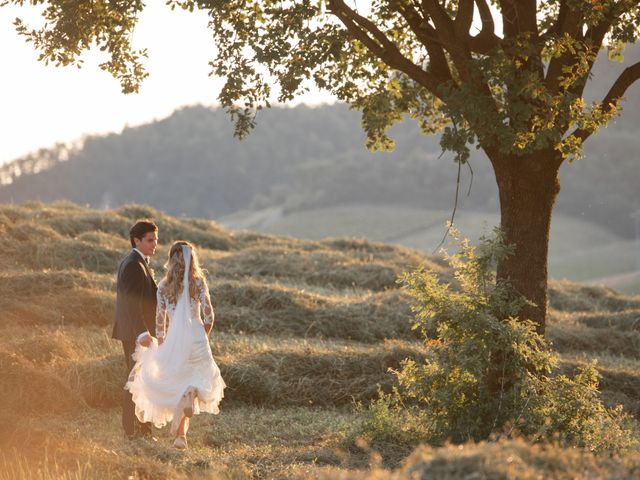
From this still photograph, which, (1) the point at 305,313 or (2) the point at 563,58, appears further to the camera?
(1) the point at 305,313

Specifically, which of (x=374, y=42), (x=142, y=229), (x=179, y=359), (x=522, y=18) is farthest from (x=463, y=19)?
(x=179, y=359)

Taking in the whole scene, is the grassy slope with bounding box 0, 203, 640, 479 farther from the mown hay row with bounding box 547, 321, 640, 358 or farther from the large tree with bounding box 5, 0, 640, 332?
the large tree with bounding box 5, 0, 640, 332

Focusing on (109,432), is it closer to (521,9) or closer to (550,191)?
(550,191)

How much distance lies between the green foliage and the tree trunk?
49cm

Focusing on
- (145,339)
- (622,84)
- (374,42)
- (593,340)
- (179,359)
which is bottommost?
(593,340)

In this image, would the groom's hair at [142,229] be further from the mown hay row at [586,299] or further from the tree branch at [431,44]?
the mown hay row at [586,299]

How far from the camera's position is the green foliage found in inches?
357

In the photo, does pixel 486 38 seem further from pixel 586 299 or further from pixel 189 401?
pixel 586 299

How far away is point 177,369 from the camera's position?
9156 mm

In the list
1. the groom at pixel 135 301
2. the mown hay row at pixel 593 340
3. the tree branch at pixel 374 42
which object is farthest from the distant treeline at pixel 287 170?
the groom at pixel 135 301

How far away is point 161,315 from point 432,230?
77242mm

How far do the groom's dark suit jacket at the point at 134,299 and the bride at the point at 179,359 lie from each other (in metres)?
0.28

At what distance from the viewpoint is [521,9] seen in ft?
34.7

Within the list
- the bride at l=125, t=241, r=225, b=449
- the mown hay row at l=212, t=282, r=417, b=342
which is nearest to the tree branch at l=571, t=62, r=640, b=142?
the bride at l=125, t=241, r=225, b=449
